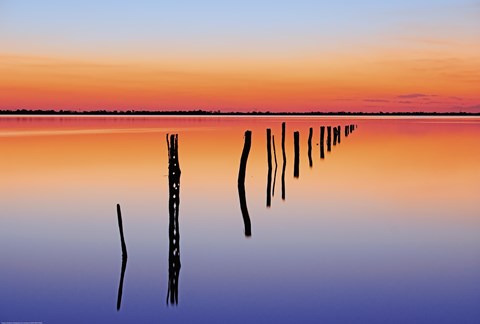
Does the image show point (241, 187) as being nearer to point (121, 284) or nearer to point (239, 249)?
point (239, 249)

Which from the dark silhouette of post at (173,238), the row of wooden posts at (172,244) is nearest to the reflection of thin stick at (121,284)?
the row of wooden posts at (172,244)

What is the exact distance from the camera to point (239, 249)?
11062 millimetres

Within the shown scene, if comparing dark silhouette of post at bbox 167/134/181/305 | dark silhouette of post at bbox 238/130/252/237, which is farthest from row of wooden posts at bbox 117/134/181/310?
dark silhouette of post at bbox 238/130/252/237

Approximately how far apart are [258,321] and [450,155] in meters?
27.2

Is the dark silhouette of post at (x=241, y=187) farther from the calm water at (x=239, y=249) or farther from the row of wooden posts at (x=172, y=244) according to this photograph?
the row of wooden posts at (x=172, y=244)

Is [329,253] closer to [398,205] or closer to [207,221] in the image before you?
[207,221]

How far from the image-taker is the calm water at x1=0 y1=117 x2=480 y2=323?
797 centimetres

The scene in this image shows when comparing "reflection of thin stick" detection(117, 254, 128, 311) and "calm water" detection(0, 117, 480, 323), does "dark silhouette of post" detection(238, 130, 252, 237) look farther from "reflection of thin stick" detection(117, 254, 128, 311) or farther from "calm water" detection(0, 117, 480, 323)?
"reflection of thin stick" detection(117, 254, 128, 311)

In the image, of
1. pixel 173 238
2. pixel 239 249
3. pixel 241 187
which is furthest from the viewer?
pixel 241 187

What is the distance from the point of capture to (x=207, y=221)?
45.1ft

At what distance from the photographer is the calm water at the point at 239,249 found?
7.97m

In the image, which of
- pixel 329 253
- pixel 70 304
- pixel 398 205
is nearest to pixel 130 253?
pixel 70 304

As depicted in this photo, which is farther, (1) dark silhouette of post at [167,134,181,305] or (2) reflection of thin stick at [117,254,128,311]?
(1) dark silhouette of post at [167,134,181,305]

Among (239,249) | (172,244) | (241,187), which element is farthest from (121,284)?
(241,187)
